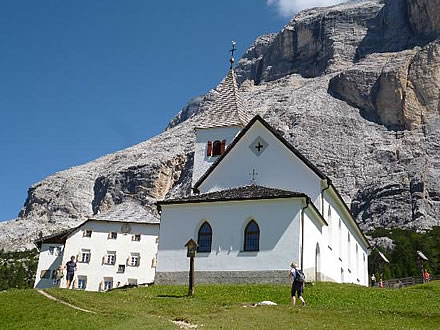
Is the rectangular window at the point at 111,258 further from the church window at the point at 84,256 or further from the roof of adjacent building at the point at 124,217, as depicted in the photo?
the roof of adjacent building at the point at 124,217

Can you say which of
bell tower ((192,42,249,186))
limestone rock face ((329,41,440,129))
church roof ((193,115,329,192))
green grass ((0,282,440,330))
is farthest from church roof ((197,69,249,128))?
limestone rock face ((329,41,440,129))

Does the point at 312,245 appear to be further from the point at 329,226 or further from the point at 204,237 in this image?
the point at 329,226

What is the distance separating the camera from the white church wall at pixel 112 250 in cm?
6775

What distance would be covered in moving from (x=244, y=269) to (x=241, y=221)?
262 cm

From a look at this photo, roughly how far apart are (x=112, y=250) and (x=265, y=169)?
36.3 m

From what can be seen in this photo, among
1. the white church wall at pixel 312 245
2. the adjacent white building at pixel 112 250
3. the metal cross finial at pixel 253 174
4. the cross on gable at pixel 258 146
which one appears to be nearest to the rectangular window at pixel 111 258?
the adjacent white building at pixel 112 250

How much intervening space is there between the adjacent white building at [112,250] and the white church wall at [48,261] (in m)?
1.16

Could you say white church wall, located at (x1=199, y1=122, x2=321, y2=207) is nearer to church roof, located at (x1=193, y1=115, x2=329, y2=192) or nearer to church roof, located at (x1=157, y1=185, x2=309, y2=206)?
church roof, located at (x1=193, y1=115, x2=329, y2=192)

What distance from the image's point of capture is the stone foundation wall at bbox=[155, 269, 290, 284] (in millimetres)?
30391

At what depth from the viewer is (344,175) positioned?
506 ft

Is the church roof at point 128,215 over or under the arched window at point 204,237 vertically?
over

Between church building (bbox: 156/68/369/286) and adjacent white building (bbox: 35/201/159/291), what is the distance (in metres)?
31.1

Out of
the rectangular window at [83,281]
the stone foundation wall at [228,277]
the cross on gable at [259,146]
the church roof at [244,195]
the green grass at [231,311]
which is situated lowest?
the green grass at [231,311]

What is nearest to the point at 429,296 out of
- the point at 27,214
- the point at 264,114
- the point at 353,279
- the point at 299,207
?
the point at 299,207
